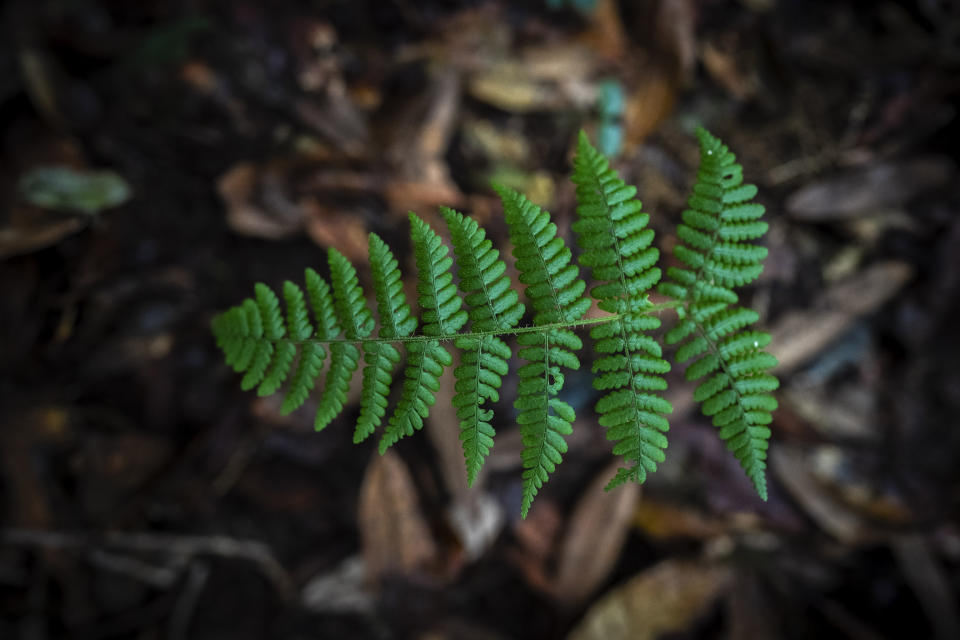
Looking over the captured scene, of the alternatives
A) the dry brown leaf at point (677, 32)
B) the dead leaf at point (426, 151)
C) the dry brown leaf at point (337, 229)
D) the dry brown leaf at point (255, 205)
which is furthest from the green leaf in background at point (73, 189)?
the dry brown leaf at point (677, 32)

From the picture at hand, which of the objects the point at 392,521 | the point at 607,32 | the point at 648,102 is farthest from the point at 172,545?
the point at 607,32

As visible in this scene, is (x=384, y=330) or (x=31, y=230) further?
(x=31, y=230)

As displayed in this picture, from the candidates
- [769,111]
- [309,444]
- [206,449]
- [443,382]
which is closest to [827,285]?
[769,111]

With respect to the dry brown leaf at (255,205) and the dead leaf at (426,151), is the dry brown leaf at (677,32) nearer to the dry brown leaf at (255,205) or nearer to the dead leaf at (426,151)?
the dead leaf at (426,151)

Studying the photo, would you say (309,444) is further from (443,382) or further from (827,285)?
(827,285)

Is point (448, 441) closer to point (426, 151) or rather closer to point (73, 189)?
point (426, 151)

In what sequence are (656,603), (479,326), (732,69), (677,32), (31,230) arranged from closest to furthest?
(479,326) → (31,230) → (656,603) → (677,32) → (732,69)
